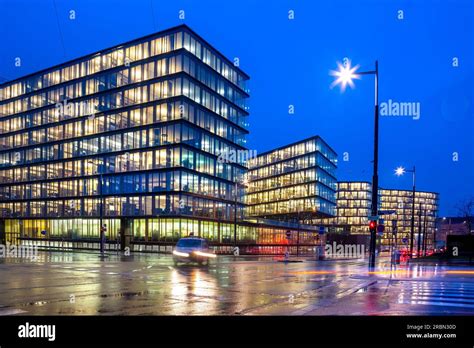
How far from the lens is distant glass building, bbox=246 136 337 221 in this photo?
359ft

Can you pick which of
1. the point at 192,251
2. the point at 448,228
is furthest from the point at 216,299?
the point at 448,228

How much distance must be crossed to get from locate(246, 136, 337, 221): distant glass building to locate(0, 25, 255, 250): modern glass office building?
38.6 meters

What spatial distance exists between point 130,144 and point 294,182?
187 ft

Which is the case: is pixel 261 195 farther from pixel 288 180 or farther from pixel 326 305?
pixel 326 305

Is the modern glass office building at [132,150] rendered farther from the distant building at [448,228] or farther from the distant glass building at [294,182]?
the distant building at [448,228]

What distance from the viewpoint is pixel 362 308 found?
11438 millimetres

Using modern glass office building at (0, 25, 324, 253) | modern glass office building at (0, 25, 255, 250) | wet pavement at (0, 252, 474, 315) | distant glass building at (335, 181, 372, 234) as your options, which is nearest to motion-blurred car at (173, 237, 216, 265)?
wet pavement at (0, 252, 474, 315)

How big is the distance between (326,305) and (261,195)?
368 feet

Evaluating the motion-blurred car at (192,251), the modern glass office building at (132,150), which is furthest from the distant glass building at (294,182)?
the motion-blurred car at (192,251)

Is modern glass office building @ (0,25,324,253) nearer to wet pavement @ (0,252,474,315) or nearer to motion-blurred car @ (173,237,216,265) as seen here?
motion-blurred car @ (173,237,216,265)

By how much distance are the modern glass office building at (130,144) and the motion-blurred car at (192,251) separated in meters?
25.7

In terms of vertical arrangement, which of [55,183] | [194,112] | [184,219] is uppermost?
[194,112]

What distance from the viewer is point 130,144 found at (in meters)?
64.8
